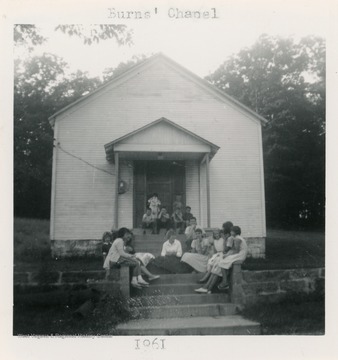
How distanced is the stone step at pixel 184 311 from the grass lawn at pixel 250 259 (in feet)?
10.7

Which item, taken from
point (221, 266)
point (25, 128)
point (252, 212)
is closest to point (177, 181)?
point (252, 212)

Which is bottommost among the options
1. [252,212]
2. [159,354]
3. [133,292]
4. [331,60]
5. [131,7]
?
[159,354]

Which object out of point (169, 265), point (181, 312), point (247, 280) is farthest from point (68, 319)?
point (247, 280)

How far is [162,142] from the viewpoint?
12.8m

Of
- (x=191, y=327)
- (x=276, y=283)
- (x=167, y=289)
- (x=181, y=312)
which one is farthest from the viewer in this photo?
(x=167, y=289)

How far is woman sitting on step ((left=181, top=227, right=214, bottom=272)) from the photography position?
897cm

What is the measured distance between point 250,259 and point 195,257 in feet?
17.3

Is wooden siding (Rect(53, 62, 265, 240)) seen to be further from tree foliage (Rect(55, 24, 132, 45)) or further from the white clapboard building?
tree foliage (Rect(55, 24, 132, 45))

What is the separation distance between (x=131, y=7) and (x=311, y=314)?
6.16 metres

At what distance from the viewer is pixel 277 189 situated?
2155 centimetres

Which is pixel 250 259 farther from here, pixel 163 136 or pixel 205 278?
pixel 205 278

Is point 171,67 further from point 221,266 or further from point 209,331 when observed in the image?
point 209,331

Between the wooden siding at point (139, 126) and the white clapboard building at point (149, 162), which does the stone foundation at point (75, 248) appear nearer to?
the white clapboard building at point (149, 162)

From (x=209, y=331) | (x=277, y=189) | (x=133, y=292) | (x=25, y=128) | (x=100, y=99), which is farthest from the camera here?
(x=25, y=128)
